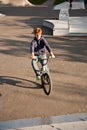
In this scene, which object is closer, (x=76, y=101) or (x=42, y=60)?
(x=76, y=101)

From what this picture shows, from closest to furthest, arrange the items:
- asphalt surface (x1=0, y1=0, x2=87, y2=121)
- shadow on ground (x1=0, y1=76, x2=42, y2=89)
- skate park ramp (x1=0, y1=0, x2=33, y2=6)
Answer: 1. asphalt surface (x1=0, y1=0, x2=87, y2=121)
2. shadow on ground (x1=0, y1=76, x2=42, y2=89)
3. skate park ramp (x1=0, y1=0, x2=33, y2=6)

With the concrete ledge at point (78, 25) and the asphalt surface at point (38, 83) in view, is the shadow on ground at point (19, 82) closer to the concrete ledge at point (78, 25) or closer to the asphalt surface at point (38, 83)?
the asphalt surface at point (38, 83)

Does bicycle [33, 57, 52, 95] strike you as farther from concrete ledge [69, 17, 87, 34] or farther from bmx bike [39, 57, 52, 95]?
concrete ledge [69, 17, 87, 34]

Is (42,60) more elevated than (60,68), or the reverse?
(42,60)

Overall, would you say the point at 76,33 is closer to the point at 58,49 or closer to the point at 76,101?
the point at 58,49

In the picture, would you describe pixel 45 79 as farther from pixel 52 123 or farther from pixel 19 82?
pixel 52 123

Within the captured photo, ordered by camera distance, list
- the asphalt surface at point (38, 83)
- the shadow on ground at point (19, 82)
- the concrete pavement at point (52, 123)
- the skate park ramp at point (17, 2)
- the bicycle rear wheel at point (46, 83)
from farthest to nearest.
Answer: the skate park ramp at point (17, 2) → the shadow on ground at point (19, 82) → the bicycle rear wheel at point (46, 83) → the asphalt surface at point (38, 83) → the concrete pavement at point (52, 123)

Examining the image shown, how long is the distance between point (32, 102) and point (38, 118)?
40.1 inches

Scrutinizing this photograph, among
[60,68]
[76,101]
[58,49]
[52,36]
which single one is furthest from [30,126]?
[52,36]

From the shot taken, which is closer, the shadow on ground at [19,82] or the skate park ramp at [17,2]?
the shadow on ground at [19,82]

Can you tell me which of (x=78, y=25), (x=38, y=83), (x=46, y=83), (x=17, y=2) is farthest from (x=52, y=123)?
(x=17, y=2)

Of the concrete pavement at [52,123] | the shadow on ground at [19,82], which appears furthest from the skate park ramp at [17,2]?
the concrete pavement at [52,123]

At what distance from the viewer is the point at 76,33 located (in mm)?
16234

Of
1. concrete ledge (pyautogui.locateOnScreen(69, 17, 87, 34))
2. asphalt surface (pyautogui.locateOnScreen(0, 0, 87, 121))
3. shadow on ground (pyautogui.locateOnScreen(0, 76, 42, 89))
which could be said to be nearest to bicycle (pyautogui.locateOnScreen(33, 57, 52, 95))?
asphalt surface (pyautogui.locateOnScreen(0, 0, 87, 121))
